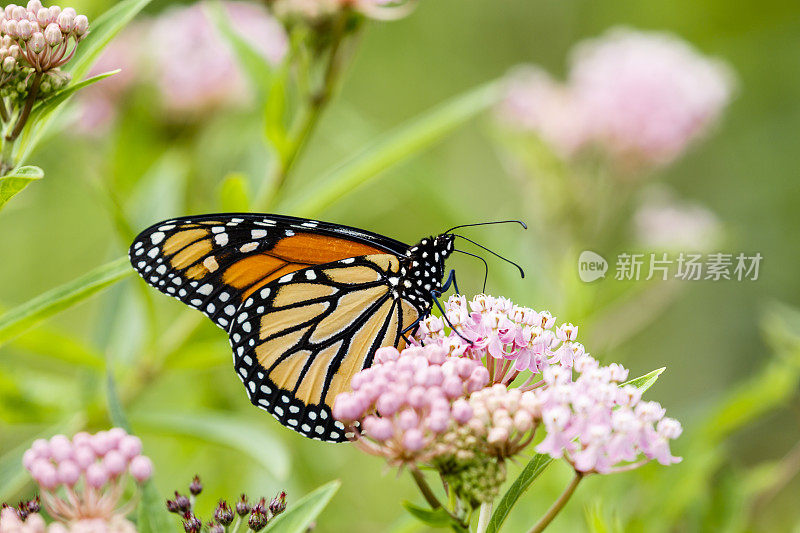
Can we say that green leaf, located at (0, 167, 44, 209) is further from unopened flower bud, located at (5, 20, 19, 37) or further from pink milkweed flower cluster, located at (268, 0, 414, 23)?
pink milkweed flower cluster, located at (268, 0, 414, 23)

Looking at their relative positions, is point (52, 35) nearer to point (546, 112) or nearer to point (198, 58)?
point (198, 58)

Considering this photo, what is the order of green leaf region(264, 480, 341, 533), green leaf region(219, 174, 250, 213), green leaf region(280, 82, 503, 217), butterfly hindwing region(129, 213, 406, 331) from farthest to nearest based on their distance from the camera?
green leaf region(280, 82, 503, 217)
green leaf region(219, 174, 250, 213)
butterfly hindwing region(129, 213, 406, 331)
green leaf region(264, 480, 341, 533)

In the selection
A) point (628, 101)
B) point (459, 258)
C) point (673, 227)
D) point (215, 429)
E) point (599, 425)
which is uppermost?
point (628, 101)

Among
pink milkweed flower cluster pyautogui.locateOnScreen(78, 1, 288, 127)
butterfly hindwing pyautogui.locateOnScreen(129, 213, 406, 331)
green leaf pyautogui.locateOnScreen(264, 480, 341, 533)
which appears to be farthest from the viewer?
pink milkweed flower cluster pyautogui.locateOnScreen(78, 1, 288, 127)

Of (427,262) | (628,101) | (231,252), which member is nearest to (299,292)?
(231,252)

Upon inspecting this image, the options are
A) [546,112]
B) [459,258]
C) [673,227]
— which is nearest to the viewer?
[673,227]

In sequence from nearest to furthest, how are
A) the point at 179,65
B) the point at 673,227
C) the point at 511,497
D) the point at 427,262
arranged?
1. the point at 511,497
2. the point at 427,262
3. the point at 179,65
4. the point at 673,227

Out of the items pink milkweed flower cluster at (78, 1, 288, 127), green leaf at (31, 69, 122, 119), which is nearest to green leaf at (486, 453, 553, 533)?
green leaf at (31, 69, 122, 119)

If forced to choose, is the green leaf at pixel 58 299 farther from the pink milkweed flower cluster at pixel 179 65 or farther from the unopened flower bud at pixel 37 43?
the pink milkweed flower cluster at pixel 179 65
